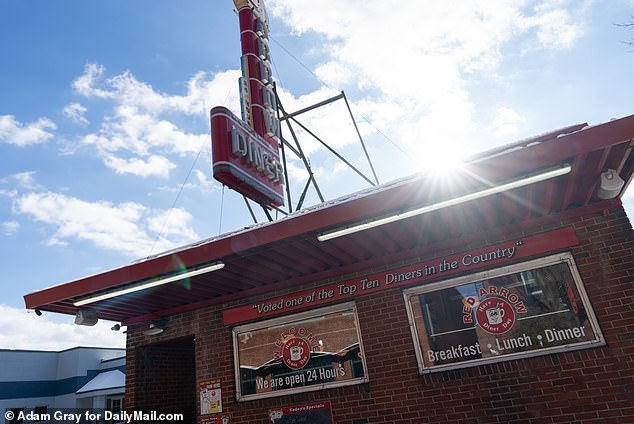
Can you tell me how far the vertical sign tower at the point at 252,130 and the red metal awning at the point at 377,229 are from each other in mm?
2189

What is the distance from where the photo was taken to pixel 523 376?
19.7ft

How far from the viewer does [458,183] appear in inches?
193

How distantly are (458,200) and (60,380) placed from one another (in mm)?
30603

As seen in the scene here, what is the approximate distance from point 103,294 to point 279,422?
145 inches

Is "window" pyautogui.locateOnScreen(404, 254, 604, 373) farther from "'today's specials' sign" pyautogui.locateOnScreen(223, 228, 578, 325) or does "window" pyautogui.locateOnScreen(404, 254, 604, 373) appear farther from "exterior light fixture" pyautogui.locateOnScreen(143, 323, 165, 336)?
"exterior light fixture" pyautogui.locateOnScreen(143, 323, 165, 336)

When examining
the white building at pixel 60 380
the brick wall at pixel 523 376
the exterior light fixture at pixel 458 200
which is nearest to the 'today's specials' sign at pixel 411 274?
the brick wall at pixel 523 376

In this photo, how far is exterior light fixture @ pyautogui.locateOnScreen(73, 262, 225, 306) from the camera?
6.38 metres

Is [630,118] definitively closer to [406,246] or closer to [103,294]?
[406,246]

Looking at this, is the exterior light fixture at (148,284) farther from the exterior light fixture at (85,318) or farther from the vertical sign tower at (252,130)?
the vertical sign tower at (252,130)

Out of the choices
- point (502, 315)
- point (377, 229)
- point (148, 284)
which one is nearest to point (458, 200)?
point (377, 229)

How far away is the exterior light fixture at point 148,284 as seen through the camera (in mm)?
6384

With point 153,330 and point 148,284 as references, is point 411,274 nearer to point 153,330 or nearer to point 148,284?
point 148,284

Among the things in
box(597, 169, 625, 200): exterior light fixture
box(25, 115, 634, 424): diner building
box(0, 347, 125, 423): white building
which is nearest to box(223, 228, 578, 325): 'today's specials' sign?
box(25, 115, 634, 424): diner building

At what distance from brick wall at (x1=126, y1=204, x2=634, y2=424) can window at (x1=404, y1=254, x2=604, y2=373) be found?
133 millimetres
